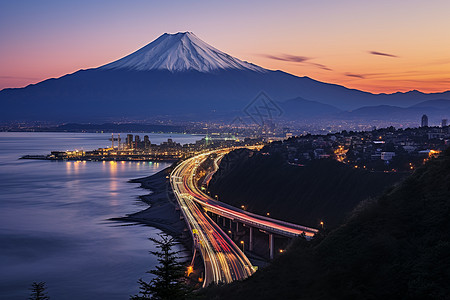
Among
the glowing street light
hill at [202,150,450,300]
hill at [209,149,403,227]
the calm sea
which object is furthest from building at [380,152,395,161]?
hill at [202,150,450,300]

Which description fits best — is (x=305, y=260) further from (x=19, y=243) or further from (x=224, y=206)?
(x=19, y=243)

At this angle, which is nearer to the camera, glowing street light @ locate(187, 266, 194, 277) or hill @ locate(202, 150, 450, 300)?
hill @ locate(202, 150, 450, 300)

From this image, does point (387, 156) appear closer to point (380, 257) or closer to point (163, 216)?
point (163, 216)

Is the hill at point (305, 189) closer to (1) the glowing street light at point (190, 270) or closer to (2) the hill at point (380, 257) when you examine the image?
(1) the glowing street light at point (190, 270)

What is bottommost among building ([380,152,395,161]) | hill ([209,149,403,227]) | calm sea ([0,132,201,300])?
calm sea ([0,132,201,300])

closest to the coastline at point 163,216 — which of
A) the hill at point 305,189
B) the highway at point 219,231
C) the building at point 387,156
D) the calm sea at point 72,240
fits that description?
the highway at point 219,231

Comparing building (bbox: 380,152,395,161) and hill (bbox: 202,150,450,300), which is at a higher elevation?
building (bbox: 380,152,395,161)

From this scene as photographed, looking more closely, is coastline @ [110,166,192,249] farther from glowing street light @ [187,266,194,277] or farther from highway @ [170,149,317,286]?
glowing street light @ [187,266,194,277]
